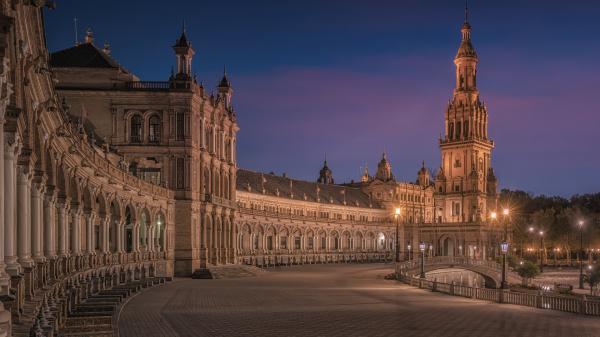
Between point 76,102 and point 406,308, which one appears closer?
point 406,308

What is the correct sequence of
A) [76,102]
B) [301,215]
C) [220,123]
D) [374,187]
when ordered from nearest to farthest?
[76,102]
[220,123]
[301,215]
[374,187]

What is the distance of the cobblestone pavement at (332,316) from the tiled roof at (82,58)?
95.8 ft

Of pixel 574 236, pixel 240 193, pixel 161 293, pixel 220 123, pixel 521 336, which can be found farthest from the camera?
pixel 574 236

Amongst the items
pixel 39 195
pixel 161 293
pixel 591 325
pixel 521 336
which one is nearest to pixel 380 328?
pixel 521 336

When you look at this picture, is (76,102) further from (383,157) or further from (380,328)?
(383,157)

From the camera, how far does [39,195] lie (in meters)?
26.4

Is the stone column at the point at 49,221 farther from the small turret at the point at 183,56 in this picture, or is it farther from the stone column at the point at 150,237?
the small turret at the point at 183,56

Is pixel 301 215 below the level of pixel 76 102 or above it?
below

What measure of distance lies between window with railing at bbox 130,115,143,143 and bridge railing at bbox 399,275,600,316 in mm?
30283

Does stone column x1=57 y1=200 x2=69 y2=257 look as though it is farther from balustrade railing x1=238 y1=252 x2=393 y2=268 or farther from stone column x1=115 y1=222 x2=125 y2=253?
balustrade railing x1=238 y1=252 x2=393 y2=268

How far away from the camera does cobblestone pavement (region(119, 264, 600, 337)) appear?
2906 cm

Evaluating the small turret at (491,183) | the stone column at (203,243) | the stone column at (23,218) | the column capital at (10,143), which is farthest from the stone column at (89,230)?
the small turret at (491,183)

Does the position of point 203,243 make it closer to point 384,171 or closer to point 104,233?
point 104,233

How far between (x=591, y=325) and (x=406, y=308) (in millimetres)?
9449
